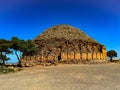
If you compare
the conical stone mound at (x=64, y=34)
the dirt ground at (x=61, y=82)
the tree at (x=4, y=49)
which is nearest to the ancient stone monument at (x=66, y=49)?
the conical stone mound at (x=64, y=34)

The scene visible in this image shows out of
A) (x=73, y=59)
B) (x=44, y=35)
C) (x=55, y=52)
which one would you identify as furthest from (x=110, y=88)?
(x=44, y=35)

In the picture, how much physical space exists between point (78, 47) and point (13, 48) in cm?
3627

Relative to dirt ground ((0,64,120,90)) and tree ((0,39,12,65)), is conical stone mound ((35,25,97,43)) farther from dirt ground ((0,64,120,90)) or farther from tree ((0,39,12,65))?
dirt ground ((0,64,120,90))

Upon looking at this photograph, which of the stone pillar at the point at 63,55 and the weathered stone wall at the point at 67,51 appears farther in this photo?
the stone pillar at the point at 63,55

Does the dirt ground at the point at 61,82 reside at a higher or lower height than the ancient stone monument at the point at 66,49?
lower

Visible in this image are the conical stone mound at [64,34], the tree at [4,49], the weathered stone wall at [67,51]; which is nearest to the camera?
the tree at [4,49]

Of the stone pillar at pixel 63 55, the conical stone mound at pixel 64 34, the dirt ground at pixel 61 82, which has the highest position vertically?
the conical stone mound at pixel 64 34

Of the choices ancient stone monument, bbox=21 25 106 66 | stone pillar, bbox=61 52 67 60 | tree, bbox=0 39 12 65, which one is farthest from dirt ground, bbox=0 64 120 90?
stone pillar, bbox=61 52 67 60

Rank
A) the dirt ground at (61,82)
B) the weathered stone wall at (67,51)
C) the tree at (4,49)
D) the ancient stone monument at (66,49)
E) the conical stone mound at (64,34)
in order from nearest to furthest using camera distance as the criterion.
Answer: the dirt ground at (61,82) → the tree at (4,49) → the weathered stone wall at (67,51) → the ancient stone monument at (66,49) → the conical stone mound at (64,34)

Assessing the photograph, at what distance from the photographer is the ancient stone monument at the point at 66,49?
256 ft

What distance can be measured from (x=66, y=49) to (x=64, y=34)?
1084 centimetres

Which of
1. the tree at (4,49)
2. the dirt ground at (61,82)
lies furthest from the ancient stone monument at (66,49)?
the dirt ground at (61,82)

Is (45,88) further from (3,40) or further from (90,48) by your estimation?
(90,48)

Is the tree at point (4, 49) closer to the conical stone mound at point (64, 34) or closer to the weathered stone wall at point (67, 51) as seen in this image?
the weathered stone wall at point (67, 51)
